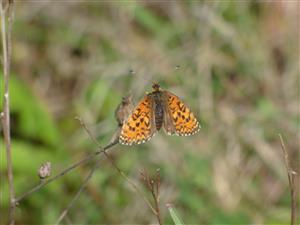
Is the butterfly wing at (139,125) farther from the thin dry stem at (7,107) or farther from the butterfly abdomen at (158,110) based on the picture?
the thin dry stem at (7,107)

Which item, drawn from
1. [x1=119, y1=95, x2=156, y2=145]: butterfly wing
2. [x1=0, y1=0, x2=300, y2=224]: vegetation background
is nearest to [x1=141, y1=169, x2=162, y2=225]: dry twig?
[x1=119, y1=95, x2=156, y2=145]: butterfly wing

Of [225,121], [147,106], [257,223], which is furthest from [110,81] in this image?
[147,106]

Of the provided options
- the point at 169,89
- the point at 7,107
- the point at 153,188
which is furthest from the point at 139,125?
the point at 169,89

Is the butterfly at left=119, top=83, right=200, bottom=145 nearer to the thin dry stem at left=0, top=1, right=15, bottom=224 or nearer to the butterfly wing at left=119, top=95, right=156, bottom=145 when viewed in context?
the butterfly wing at left=119, top=95, right=156, bottom=145

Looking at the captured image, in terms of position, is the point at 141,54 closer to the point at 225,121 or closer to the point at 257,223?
the point at 225,121

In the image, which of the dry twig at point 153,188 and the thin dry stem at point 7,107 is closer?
the dry twig at point 153,188

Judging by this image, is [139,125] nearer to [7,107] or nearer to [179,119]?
[179,119]

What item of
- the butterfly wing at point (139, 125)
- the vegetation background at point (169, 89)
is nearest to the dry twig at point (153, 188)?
the butterfly wing at point (139, 125)

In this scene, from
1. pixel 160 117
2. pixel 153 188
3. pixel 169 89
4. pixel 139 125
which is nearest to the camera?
pixel 153 188
